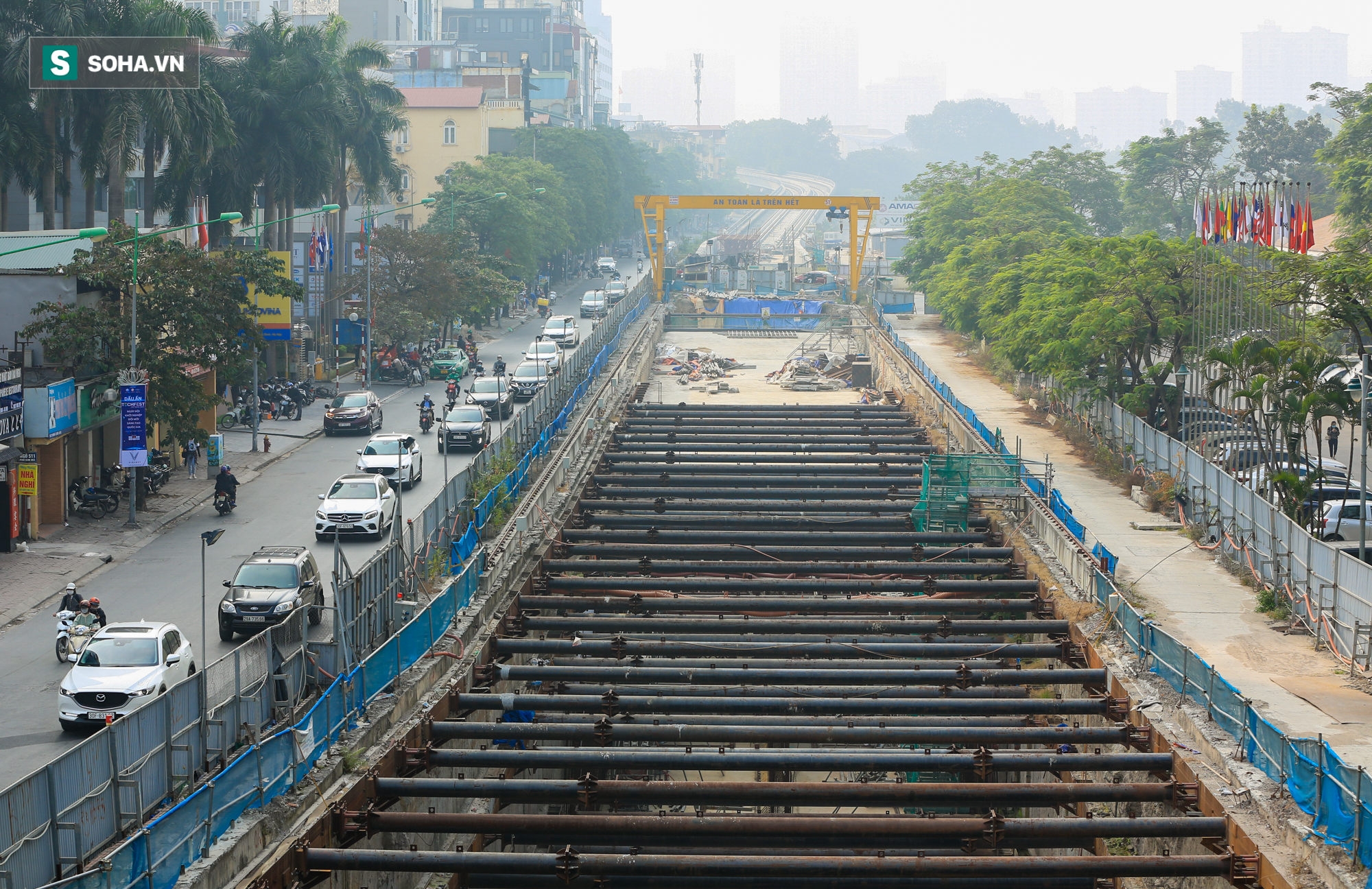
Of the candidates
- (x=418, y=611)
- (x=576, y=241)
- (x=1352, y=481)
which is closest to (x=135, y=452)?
(x=418, y=611)

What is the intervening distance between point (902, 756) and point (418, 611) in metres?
8.67

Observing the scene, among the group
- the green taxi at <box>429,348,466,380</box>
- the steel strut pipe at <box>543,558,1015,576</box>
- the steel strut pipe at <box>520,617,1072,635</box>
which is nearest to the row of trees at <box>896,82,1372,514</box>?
the steel strut pipe at <box>543,558,1015,576</box>

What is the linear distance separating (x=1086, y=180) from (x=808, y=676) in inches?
3683

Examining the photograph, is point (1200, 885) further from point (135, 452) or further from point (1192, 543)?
point (135, 452)

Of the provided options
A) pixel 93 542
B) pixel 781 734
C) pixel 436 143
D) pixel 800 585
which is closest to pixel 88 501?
pixel 93 542

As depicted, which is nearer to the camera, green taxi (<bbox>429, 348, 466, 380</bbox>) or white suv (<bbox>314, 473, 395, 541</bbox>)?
white suv (<bbox>314, 473, 395, 541</bbox>)

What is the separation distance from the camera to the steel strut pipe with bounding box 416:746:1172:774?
20.8 meters

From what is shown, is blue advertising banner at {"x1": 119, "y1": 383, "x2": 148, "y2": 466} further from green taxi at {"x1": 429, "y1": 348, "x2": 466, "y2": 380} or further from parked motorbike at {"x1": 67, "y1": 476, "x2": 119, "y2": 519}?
green taxi at {"x1": 429, "y1": 348, "x2": 466, "y2": 380}

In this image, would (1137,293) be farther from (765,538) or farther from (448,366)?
(448,366)

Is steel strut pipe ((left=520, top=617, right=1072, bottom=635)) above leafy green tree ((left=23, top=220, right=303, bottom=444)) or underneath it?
underneath

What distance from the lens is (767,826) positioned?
19.2m

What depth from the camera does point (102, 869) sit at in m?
13.3

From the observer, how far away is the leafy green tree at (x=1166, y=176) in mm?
111438

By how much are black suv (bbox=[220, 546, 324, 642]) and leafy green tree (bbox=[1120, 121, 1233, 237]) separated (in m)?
95.1
